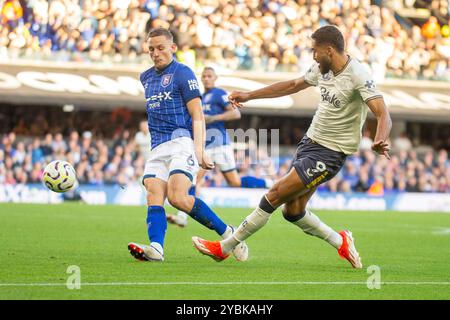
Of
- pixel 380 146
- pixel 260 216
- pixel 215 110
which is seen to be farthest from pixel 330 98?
pixel 215 110

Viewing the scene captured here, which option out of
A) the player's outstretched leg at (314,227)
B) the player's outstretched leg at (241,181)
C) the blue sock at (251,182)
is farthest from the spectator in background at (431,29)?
the player's outstretched leg at (314,227)

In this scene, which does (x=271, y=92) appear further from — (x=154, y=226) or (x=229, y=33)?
(x=229, y=33)

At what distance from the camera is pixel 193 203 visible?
8938mm

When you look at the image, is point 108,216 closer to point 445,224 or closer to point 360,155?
point 445,224

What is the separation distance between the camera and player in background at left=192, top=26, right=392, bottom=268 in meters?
8.05

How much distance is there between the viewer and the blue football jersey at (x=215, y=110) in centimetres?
1514

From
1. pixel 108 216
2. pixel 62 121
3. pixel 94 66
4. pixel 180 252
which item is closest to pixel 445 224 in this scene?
pixel 108 216

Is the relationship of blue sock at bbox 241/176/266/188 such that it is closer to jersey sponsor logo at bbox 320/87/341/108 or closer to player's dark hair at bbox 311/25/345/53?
jersey sponsor logo at bbox 320/87/341/108

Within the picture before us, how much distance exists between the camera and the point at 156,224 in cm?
875

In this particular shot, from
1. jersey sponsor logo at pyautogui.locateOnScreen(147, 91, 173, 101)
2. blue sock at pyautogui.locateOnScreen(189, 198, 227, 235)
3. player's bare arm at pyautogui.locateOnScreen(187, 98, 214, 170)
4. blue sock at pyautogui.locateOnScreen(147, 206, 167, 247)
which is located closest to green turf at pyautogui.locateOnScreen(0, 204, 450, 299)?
blue sock at pyautogui.locateOnScreen(147, 206, 167, 247)

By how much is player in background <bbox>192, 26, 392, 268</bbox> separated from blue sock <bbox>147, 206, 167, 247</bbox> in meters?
0.38

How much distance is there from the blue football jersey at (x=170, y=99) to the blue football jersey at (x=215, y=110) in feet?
19.4

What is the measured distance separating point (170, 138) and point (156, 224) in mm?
938

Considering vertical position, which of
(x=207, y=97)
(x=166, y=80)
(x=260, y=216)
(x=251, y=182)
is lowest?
(x=251, y=182)
